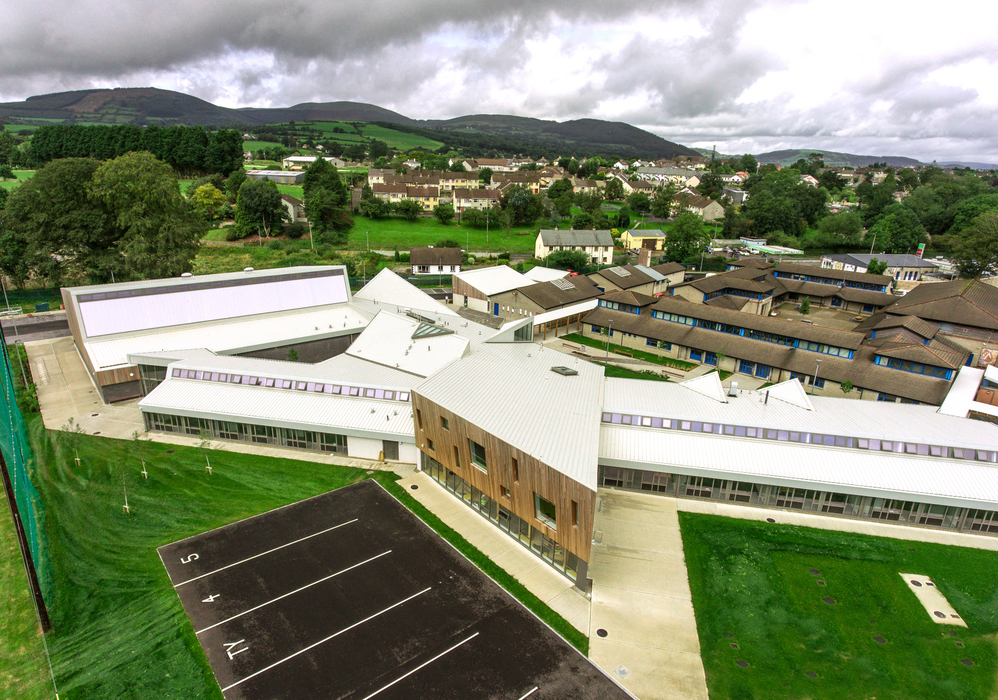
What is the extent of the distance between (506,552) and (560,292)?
143 feet

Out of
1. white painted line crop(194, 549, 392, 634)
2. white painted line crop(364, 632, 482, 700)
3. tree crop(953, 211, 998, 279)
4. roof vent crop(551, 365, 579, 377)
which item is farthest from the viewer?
tree crop(953, 211, 998, 279)

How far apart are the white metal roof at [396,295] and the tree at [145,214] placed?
22.8 meters

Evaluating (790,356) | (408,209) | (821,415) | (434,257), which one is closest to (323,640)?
(821,415)

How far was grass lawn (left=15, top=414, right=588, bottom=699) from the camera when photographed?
63.3ft

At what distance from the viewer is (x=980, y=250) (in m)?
81.4

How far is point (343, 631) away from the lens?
21359mm

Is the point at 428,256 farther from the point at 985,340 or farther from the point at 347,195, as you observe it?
the point at 985,340

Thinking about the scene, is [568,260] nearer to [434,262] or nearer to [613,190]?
[434,262]

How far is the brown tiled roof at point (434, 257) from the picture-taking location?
88625 millimetres

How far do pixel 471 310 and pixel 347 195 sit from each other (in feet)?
201

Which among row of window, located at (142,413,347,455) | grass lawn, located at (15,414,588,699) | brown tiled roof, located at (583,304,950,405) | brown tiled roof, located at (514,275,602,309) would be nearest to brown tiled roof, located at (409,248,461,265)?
brown tiled roof, located at (514,275,602,309)

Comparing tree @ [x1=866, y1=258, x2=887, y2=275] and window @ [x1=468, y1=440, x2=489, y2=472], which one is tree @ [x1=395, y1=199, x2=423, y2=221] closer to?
tree @ [x1=866, y1=258, x2=887, y2=275]

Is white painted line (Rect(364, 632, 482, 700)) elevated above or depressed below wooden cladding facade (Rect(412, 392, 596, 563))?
below

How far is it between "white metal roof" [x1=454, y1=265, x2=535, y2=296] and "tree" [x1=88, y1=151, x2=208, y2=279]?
35276 millimetres
